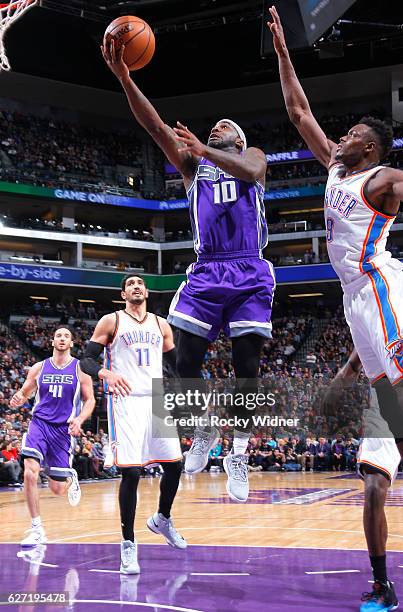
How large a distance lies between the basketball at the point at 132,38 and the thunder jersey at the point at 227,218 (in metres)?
1.03

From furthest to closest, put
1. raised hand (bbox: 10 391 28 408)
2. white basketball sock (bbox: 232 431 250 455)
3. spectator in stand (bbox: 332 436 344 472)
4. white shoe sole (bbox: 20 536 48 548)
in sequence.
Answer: spectator in stand (bbox: 332 436 344 472) < raised hand (bbox: 10 391 28 408) < white shoe sole (bbox: 20 536 48 548) < white basketball sock (bbox: 232 431 250 455)

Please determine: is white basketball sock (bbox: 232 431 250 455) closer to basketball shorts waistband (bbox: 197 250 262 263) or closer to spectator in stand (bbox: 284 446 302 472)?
basketball shorts waistband (bbox: 197 250 262 263)

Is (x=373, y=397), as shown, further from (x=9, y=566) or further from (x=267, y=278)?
(x=9, y=566)

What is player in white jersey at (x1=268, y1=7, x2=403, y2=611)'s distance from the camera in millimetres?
4332

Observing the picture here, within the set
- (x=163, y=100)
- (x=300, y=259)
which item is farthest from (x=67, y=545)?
(x=163, y=100)

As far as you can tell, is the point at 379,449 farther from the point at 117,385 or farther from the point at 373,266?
the point at 117,385

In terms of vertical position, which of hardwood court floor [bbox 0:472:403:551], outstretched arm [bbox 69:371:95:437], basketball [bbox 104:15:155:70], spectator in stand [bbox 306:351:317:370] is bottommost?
hardwood court floor [bbox 0:472:403:551]

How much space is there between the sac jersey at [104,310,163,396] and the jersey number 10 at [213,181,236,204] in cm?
175

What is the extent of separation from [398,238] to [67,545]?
82.6 feet

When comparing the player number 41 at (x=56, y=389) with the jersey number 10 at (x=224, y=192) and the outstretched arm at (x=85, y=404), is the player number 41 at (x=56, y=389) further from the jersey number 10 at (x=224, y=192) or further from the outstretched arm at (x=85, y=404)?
the jersey number 10 at (x=224, y=192)

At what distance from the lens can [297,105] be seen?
17.8 ft

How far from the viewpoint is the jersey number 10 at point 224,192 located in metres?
5.08

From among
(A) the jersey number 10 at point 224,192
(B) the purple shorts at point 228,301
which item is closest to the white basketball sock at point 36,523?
(B) the purple shorts at point 228,301

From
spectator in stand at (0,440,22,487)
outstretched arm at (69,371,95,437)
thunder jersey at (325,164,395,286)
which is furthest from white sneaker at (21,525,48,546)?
spectator in stand at (0,440,22,487)
